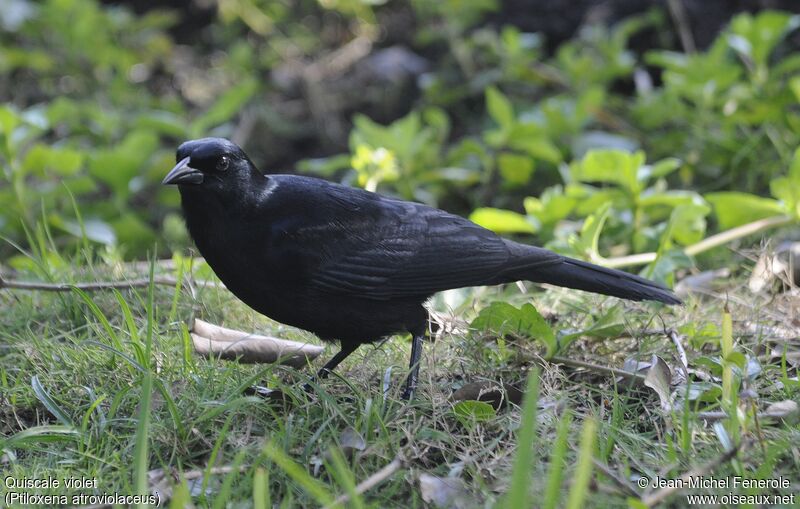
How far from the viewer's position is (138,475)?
Answer: 209 cm

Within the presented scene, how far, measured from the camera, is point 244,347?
318 centimetres

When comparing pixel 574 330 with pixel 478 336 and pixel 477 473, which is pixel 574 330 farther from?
pixel 477 473

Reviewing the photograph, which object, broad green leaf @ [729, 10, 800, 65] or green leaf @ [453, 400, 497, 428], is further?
broad green leaf @ [729, 10, 800, 65]

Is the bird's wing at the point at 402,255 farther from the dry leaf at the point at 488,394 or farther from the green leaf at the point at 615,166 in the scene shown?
the green leaf at the point at 615,166

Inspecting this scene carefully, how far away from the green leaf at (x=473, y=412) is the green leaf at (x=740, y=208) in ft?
6.52

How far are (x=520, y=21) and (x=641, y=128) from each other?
1.80 m

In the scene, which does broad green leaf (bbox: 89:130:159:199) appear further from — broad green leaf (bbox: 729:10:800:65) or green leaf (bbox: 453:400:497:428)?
broad green leaf (bbox: 729:10:800:65)

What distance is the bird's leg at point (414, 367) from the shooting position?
2953mm

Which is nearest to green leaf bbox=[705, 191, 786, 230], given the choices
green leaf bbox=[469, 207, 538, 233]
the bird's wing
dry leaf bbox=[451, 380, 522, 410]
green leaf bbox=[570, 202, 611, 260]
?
green leaf bbox=[570, 202, 611, 260]

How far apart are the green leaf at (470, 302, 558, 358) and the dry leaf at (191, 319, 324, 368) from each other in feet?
2.24

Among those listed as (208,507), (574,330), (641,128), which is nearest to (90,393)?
(208,507)

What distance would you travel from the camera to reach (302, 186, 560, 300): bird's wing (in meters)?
3.25

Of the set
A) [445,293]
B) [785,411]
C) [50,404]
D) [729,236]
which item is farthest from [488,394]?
[729,236]

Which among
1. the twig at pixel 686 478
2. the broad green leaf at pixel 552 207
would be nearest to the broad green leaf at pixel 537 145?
the broad green leaf at pixel 552 207
